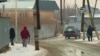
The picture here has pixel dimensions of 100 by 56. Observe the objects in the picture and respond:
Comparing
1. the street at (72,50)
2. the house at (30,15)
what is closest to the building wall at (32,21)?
the house at (30,15)

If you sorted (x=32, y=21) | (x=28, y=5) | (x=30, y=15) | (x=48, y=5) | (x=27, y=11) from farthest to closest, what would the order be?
(x=48, y=5)
(x=28, y=5)
(x=27, y=11)
(x=30, y=15)
(x=32, y=21)

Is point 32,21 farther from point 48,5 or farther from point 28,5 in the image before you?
point 48,5

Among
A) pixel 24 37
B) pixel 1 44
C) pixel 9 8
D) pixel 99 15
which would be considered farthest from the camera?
pixel 99 15

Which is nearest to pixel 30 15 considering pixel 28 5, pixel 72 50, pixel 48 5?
pixel 28 5

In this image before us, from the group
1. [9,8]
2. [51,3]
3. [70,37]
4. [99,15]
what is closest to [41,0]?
[51,3]

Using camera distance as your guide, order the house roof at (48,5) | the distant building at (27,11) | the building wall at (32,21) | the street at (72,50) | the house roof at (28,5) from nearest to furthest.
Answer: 1. the street at (72,50)
2. the building wall at (32,21)
3. the distant building at (27,11)
4. the house roof at (28,5)
5. the house roof at (48,5)

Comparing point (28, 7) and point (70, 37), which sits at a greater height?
point (28, 7)

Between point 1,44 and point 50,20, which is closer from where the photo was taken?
point 1,44

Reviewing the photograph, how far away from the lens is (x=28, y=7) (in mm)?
64875

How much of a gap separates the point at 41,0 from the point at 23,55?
4995cm

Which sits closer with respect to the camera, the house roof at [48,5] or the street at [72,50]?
the street at [72,50]

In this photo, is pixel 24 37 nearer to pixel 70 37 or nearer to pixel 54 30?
pixel 70 37

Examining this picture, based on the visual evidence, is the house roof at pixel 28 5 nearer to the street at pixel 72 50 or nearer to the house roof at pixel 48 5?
the house roof at pixel 48 5

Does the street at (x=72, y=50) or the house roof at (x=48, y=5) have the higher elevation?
the house roof at (x=48, y=5)
